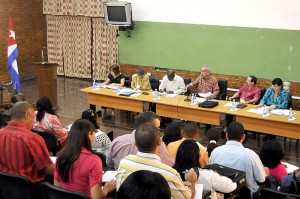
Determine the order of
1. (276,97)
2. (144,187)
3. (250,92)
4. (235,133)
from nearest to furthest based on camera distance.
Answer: (144,187), (235,133), (276,97), (250,92)

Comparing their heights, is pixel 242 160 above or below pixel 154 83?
below

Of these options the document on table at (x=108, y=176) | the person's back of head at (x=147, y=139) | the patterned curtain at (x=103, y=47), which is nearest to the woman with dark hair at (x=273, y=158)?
the document on table at (x=108, y=176)

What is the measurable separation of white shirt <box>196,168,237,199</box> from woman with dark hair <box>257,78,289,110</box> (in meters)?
4.69

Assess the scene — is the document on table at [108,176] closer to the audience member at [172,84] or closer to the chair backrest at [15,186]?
the chair backrest at [15,186]

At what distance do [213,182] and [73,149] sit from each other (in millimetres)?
1287

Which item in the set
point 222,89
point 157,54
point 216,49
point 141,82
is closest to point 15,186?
point 141,82

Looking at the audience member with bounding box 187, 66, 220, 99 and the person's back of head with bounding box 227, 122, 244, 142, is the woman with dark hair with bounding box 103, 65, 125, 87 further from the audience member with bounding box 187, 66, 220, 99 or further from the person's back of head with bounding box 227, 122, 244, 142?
the person's back of head with bounding box 227, 122, 244, 142

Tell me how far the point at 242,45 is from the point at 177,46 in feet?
5.67

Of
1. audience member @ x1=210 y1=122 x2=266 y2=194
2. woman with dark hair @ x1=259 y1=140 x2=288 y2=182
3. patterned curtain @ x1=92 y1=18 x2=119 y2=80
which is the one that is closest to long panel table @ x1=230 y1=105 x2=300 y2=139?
woman with dark hair @ x1=259 y1=140 x2=288 y2=182

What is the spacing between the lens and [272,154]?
5098 millimetres

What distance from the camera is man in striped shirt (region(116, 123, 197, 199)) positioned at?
11.0 feet

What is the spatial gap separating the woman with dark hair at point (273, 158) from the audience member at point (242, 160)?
244 millimetres

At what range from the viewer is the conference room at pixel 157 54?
29.4 feet

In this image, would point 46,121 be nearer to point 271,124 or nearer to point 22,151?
point 22,151
